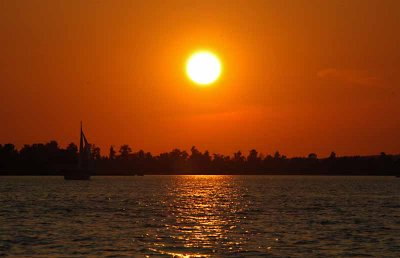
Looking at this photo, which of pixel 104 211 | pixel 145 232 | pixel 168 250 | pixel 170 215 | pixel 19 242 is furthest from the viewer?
pixel 104 211

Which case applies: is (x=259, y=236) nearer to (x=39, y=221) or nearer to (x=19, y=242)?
(x=19, y=242)

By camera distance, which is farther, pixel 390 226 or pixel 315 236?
pixel 390 226

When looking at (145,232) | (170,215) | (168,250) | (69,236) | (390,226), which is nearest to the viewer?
(168,250)

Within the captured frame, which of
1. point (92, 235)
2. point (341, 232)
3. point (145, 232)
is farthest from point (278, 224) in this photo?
point (92, 235)

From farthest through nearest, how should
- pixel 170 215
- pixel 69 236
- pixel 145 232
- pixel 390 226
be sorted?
1. pixel 170 215
2. pixel 390 226
3. pixel 145 232
4. pixel 69 236

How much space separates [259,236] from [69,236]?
16.2 metres

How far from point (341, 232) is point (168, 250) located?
21200 millimetres

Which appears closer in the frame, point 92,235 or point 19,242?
point 19,242

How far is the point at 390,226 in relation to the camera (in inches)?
3068

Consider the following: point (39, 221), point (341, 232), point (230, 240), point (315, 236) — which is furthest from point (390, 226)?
point (39, 221)

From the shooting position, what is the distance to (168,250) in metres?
56.1

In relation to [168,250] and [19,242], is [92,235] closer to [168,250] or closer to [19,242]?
[19,242]

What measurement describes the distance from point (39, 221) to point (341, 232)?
32109 mm

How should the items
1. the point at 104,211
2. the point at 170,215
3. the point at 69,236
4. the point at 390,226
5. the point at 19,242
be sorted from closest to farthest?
the point at 19,242 → the point at 69,236 → the point at 390,226 → the point at 170,215 → the point at 104,211
